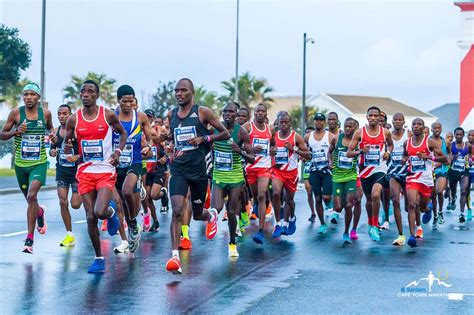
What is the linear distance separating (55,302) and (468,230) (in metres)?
10.7

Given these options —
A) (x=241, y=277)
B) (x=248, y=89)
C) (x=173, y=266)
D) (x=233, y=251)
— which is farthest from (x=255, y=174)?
(x=248, y=89)

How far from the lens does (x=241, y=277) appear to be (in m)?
10.3

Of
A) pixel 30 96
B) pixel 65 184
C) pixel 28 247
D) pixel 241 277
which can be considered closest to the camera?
pixel 241 277

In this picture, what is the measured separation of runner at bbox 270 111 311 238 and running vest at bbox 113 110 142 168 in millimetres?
2865

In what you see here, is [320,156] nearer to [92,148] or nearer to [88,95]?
[92,148]

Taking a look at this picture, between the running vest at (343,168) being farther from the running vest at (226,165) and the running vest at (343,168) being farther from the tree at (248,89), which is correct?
the tree at (248,89)

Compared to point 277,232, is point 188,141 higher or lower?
higher

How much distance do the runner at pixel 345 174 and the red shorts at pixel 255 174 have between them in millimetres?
1155

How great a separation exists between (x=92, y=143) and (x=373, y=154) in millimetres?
5264

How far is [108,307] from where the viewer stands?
831cm

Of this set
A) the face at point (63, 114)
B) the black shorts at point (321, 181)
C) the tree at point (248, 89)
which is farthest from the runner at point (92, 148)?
the tree at point (248, 89)

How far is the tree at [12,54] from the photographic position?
2178 inches

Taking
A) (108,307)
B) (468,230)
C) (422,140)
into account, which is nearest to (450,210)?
(468,230)

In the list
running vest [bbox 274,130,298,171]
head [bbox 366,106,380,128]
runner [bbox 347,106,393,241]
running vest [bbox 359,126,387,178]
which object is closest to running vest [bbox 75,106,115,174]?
running vest [bbox 274,130,298,171]
